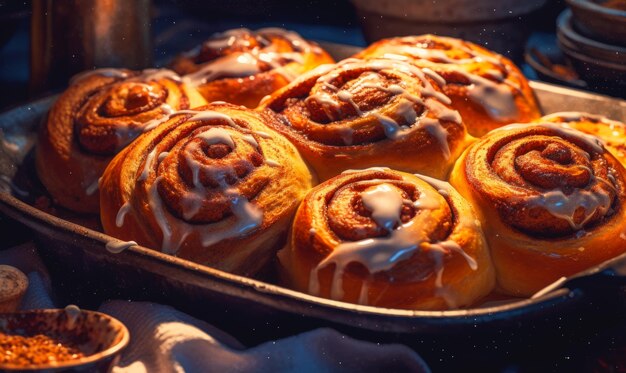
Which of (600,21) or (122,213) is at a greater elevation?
(600,21)

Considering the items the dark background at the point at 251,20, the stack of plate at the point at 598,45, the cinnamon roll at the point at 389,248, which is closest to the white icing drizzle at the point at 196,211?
the cinnamon roll at the point at 389,248

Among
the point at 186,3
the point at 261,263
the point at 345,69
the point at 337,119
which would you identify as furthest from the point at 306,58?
the point at 186,3

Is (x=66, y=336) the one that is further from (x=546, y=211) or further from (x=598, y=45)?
(x=598, y=45)

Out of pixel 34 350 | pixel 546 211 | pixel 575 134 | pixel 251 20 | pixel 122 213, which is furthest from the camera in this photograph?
pixel 251 20

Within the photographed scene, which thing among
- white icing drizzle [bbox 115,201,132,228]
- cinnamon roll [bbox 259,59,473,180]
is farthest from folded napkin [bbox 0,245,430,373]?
cinnamon roll [bbox 259,59,473,180]

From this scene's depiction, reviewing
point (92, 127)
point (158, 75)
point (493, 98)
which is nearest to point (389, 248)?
point (493, 98)

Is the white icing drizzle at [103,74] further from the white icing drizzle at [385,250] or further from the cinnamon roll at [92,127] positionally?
the white icing drizzle at [385,250]

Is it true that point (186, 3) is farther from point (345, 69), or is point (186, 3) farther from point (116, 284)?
point (116, 284)
